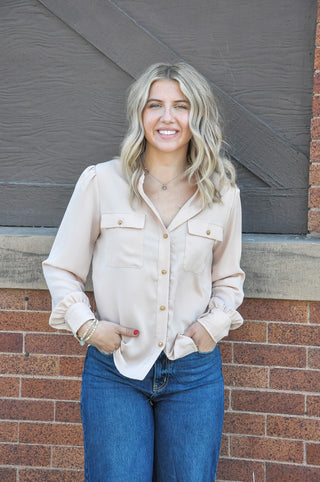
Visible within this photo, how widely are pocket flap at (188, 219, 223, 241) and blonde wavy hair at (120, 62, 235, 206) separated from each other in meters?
0.09

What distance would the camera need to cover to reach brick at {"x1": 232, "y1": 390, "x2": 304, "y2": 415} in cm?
300

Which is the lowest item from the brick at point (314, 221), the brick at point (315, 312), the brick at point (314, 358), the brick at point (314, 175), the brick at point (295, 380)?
the brick at point (295, 380)

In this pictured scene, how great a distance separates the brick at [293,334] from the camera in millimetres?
2957

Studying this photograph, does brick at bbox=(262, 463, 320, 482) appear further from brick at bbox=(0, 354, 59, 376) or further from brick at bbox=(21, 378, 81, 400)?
brick at bbox=(0, 354, 59, 376)

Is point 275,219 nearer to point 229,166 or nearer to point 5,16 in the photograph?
point 229,166

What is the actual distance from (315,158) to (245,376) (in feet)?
4.03

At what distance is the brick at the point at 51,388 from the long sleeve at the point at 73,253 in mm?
859

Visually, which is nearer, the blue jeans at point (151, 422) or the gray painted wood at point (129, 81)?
the blue jeans at point (151, 422)

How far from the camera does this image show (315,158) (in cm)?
301

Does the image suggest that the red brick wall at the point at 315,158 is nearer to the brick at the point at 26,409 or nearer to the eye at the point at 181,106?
the eye at the point at 181,106

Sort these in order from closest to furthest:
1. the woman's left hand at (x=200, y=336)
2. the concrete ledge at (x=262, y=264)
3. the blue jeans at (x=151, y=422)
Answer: the blue jeans at (x=151, y=422)
the woman's left hand at (x=200, y=336)
the concrete ledge at (x=262, y=264)

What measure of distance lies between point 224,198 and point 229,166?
16cm

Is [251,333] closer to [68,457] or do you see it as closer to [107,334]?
[107,334]

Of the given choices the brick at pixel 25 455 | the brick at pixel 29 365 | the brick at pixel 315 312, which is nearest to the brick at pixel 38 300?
the brick at pixel 29 365
